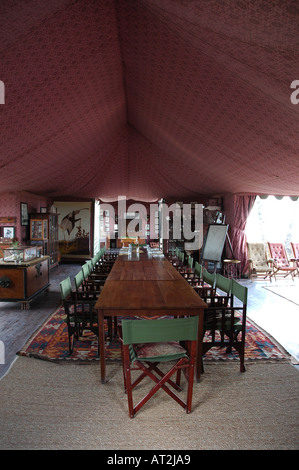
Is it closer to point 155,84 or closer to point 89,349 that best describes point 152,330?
point 89,349

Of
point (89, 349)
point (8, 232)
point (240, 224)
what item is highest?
point (240, 224)

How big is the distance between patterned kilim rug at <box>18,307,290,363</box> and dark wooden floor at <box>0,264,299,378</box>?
0.15 metres

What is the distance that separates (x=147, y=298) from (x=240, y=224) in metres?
6.20

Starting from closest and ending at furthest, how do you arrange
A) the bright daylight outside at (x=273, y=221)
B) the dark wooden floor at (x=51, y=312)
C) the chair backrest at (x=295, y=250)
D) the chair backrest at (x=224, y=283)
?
1. the chair backrest at (x=224, y=283)
2. the dark wooden floor at (x=51, y=312)
3. the chair backrest at (x=295, y=250)
4. the bright daylight outside at (x=273, y=221)

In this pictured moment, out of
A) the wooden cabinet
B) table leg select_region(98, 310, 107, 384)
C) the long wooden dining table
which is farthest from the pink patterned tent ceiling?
table leg select_region(98, 310, 107, 384)

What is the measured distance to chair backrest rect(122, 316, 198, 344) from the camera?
220 centimetres

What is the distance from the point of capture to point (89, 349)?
3.60 m

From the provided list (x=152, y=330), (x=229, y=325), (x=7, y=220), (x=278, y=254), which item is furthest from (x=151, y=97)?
(x=278, y=254)

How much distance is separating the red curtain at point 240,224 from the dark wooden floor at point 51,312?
1.67 meters

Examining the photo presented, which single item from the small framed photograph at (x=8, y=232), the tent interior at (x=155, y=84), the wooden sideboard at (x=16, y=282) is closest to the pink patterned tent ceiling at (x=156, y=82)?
the tent interior at (x=155, y=84)

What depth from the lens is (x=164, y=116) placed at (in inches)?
191

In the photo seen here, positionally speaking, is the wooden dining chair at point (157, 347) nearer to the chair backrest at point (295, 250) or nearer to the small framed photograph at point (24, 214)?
the small framed photograph at point (24, 214)

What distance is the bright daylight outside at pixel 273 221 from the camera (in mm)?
9461

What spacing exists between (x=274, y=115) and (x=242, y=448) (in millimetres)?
3151
